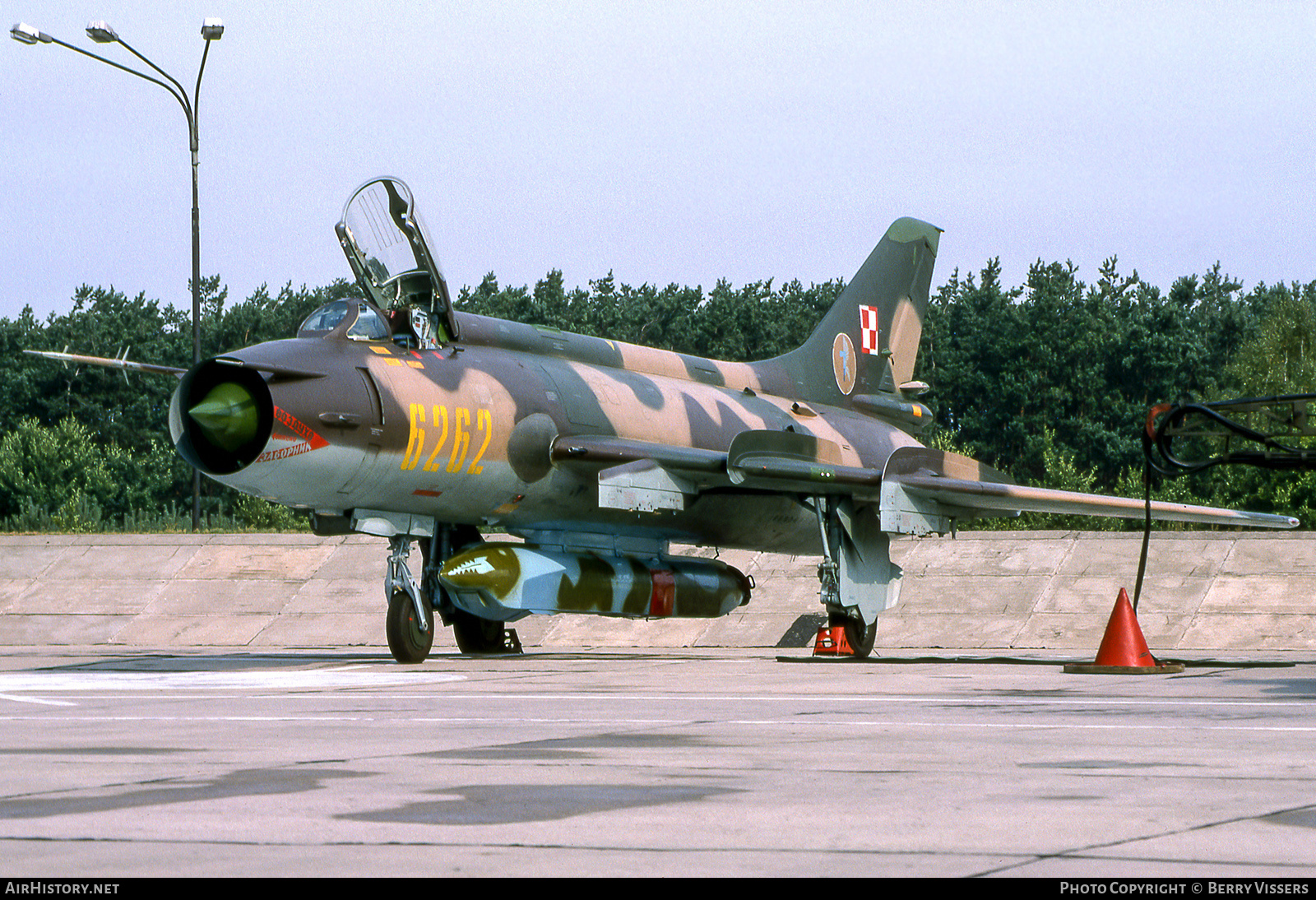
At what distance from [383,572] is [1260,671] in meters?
13.7

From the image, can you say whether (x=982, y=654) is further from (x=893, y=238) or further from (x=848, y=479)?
(x=893, y=238)

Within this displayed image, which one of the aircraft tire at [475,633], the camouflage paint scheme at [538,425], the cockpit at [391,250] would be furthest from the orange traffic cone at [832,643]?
the cockpit at [391,250]

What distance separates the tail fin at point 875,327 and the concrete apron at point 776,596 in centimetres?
318

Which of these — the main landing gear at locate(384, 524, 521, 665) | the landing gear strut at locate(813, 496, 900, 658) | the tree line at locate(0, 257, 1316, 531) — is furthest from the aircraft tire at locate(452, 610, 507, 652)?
the tree line at locate(0, 257, 1316, 531)

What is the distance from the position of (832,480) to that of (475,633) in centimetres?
437

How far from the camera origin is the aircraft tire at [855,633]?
17484 mm

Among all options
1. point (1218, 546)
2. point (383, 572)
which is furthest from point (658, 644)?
point (1218, 546)

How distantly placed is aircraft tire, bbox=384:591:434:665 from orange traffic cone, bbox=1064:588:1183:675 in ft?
19.9

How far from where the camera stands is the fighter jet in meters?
13.9

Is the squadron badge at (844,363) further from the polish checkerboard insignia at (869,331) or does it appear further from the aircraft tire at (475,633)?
the aircraft tire at (475,633)

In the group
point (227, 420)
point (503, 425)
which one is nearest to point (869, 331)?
point (503, 425)

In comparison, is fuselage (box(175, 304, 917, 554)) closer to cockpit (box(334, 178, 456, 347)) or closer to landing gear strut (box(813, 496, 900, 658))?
cockpit (box(334, 178, 456, 347))

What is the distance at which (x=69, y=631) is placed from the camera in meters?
22.8

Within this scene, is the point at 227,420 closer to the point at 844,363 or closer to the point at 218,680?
the point at 218,680
